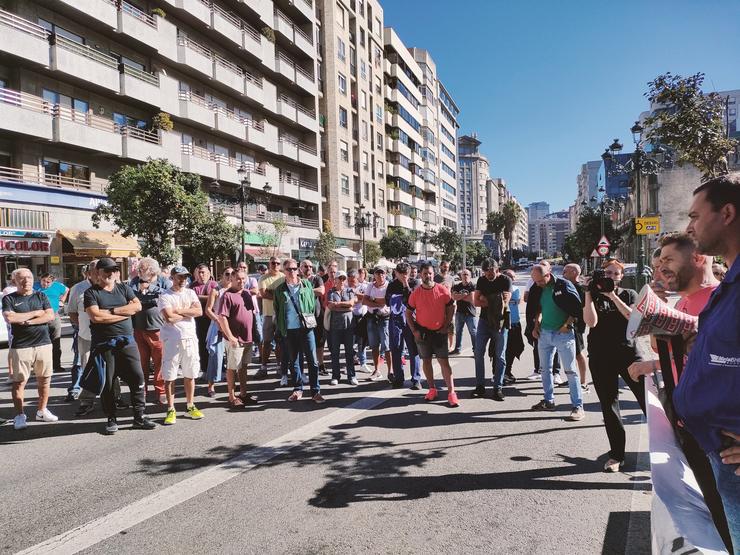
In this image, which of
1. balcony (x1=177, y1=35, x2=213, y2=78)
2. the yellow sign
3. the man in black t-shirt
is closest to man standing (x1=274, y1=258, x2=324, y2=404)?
the man in black t-shirt

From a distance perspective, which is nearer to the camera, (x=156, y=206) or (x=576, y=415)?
(x=576, y=415)

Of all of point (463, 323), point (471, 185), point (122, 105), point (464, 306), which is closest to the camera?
point (464, 306)

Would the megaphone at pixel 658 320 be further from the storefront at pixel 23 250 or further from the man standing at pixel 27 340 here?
the storefront at pixel 23 250

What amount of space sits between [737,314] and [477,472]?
313 cm

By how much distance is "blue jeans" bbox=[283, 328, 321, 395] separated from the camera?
23.0ft

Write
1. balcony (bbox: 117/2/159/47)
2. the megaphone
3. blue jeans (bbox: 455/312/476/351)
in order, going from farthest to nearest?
balcony (bbox: 117/2/159/47) < blue jeans (bbox: 455/312/476/351) < the megaphone

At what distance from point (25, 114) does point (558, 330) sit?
21.5 metres

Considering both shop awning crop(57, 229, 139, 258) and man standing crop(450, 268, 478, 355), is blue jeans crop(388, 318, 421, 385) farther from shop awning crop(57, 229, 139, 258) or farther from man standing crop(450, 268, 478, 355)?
shop awning crop(57, 229, 139, 258)

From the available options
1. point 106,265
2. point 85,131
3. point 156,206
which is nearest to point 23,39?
point 85,131

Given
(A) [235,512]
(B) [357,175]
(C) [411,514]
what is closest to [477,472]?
(C) [411,514]

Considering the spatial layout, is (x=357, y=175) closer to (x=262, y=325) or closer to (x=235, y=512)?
(x=262, y=325)

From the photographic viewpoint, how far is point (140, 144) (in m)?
23.5

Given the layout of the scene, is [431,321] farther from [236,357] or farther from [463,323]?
[463,323]

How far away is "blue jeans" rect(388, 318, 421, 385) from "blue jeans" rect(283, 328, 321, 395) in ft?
5.10
